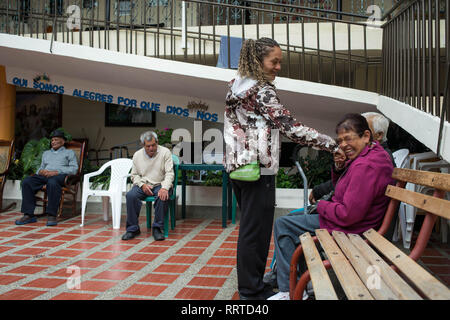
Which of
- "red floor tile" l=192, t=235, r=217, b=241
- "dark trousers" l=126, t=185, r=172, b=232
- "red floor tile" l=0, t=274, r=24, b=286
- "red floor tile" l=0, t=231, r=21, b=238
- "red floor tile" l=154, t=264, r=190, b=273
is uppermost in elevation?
"dark trousers" l=126, t=185, r=172, b=232

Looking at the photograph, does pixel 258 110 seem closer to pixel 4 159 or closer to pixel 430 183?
pixel 430 183

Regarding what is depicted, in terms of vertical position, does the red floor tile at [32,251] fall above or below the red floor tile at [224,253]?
above

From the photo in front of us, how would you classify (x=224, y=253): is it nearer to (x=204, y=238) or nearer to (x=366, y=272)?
(x=204, y=238)

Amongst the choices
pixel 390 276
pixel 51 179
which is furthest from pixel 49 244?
pixel 390 276

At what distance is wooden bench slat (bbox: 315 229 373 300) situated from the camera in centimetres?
145

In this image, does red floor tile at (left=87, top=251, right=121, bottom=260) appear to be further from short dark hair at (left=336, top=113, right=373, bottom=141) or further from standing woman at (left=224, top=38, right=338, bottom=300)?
short dark hair at (left=336, top=113, right=373, bottom=141)

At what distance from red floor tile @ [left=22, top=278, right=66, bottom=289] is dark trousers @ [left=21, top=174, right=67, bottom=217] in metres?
2.59

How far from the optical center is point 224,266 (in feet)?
11.8

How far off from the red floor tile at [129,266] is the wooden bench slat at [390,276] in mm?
2066

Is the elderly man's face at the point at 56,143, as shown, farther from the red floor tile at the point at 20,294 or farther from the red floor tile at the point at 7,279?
the red floor tile at the point at 20,294

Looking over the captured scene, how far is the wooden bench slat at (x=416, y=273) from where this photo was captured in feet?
4.36

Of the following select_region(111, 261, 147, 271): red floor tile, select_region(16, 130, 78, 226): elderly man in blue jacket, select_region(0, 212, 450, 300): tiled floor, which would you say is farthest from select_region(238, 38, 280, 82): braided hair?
select_region(16, 130, 78, 226): elderly man in blue jacket

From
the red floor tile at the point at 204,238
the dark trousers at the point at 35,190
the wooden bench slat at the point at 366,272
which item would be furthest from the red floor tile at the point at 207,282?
the dark trousers at the point at 35,190
